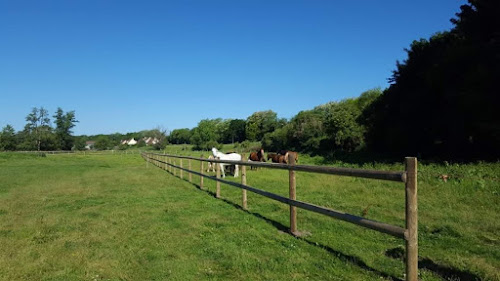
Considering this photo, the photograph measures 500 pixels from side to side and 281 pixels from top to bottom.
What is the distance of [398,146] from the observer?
72.9ft

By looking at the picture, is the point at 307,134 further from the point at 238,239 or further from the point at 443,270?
the point at 443,270

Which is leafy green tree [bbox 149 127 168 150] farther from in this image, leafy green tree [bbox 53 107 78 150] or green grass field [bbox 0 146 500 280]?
green grass field [bbox 0 146 500 280]

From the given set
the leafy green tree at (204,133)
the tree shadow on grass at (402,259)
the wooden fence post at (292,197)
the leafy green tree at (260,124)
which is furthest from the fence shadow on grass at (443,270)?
the leafy green tree at (204,133)

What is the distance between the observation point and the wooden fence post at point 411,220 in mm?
3244

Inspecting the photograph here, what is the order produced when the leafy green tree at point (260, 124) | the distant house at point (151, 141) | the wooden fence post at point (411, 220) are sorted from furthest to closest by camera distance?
1. the distant house at point (151, 141)
2. the leafy green tree at point (260, 124)
3. the wooden fence post at point (411, 220)

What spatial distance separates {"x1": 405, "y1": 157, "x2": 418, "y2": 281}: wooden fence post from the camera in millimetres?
3244

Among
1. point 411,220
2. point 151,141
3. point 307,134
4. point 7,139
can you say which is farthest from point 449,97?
point 151,141

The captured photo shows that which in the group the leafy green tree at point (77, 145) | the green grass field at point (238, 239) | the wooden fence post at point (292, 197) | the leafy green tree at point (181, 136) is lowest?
the green grass field at point (238, 239)

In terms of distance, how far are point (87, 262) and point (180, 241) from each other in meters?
1.28

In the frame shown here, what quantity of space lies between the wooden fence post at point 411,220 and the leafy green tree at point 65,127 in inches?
3885

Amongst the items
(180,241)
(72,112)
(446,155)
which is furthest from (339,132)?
(72,112)

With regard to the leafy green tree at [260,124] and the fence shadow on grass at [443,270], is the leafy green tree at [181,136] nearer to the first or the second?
the leafy green tree at [260,124]

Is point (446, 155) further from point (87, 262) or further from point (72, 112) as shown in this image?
point (72, 112)

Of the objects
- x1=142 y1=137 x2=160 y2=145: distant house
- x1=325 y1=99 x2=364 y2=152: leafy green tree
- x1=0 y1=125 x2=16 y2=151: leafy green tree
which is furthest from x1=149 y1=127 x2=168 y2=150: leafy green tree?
x1=325 y1=99 x2=364 y2=152: leafy green tree
